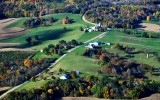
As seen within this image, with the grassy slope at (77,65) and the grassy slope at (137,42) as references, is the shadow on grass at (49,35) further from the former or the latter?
the grassy slope at (77,65)

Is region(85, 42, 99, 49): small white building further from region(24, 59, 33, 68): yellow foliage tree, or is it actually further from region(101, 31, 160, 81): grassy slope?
region(24, 59, 33, 68): yellow foliage tree

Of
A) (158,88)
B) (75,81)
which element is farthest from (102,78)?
(158,88)

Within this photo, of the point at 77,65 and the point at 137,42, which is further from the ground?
the point at 137,42

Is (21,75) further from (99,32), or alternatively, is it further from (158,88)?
(99,32)

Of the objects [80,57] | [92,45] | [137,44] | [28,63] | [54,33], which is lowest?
[28,63]

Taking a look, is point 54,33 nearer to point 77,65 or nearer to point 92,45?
point 92,45

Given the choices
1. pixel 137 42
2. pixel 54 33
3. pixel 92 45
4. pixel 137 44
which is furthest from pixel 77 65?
pixel 54 33

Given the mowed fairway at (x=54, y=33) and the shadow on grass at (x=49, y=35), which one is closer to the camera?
the mowed fairway at (x=54, y=33)

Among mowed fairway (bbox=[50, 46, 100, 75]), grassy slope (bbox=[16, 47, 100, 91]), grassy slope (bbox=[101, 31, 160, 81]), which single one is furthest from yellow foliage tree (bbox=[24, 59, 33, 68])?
grassy slope (bbox=[101, 31, 160, 81])

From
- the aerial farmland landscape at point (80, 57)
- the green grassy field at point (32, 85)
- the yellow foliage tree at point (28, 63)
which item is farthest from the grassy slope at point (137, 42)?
the green grassy field at point (32, 85)
